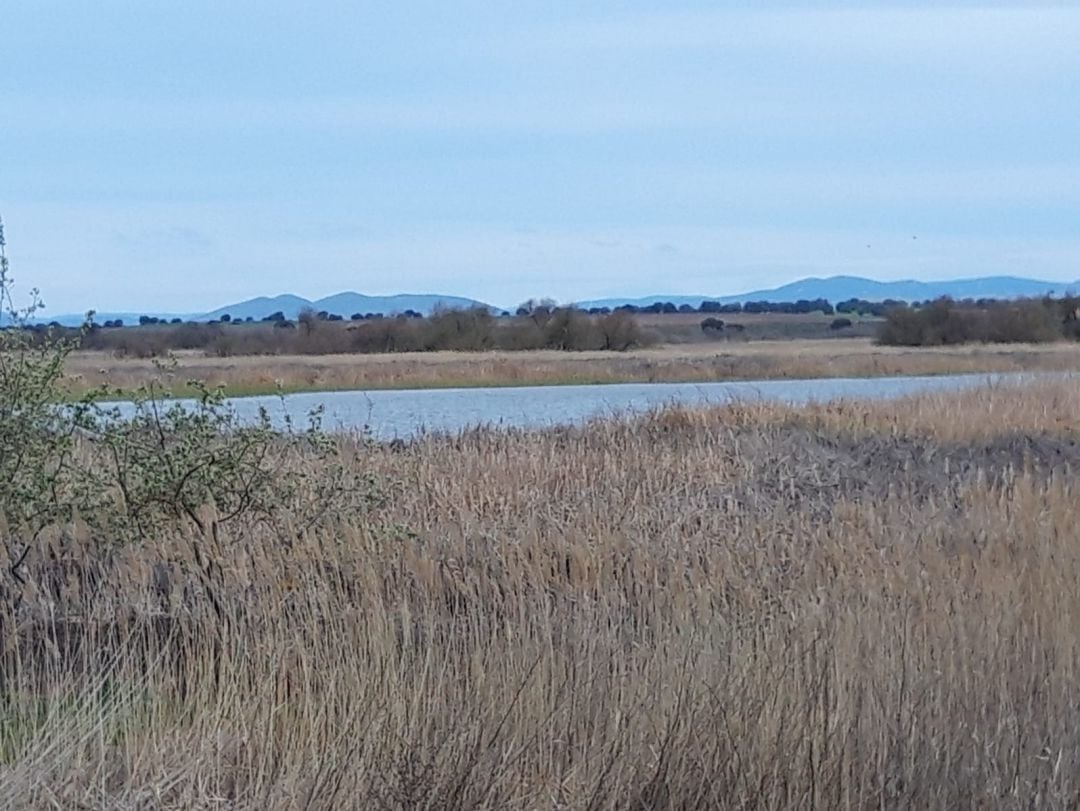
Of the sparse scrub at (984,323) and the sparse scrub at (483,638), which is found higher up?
the sparse scrub at (984,323)

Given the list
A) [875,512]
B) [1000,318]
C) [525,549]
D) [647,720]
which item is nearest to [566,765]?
[647,720]

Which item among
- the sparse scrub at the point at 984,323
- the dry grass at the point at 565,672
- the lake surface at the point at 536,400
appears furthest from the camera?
the sparse scrub at the point at 984,323

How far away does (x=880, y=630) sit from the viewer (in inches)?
239

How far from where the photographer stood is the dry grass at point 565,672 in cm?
474

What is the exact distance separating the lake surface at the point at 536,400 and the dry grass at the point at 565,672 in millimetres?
9689

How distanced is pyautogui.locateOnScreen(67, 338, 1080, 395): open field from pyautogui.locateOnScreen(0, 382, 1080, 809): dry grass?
30440 millimetres

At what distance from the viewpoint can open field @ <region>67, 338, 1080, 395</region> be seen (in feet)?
144

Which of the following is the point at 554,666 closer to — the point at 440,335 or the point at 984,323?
the point at 440,335

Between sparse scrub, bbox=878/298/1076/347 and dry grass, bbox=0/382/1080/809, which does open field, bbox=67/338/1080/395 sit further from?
dry grass, bbox=0/382/1080/809

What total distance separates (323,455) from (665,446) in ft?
24.5

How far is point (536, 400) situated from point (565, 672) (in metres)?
28.6

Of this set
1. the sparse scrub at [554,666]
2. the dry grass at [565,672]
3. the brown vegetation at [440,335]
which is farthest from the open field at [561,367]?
the dry grass at [565,672]

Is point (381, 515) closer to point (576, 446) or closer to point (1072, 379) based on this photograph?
point (576, 446)

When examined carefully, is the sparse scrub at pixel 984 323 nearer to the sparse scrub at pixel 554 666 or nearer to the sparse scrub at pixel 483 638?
the sparse scrub at pixel 483 638
